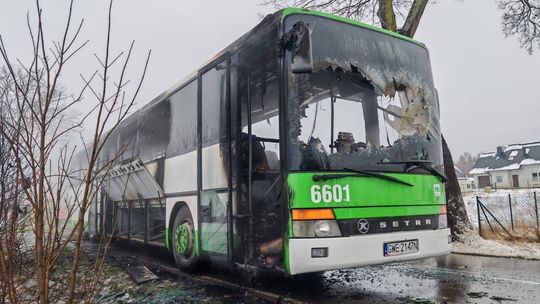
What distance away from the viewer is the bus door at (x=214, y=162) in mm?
5441

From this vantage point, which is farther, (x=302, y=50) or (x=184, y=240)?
(x=184, y=240)

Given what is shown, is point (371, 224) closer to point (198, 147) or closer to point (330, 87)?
point (330, 87)

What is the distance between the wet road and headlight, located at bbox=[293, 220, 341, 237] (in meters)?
0.98

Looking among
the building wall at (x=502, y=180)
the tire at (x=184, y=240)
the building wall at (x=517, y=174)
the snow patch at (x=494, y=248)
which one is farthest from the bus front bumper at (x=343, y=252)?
the building wall at (x=502, y=180)

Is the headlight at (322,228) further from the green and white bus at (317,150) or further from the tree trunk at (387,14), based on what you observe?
the tree trunk at (387,14)

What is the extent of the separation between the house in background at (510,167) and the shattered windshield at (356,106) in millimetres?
57924

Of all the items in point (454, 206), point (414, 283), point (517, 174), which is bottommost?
point (414, 283)

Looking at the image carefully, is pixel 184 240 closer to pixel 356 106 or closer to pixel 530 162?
pixel 356 106

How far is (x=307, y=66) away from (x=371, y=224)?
5.99 feet

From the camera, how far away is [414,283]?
5.72 meters

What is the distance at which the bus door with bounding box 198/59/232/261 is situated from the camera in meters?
5.44

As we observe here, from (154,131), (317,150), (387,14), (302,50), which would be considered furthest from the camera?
(387,14)

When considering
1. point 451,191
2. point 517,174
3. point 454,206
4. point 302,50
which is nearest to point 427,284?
point 302,50

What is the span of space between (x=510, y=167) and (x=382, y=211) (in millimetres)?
63086
